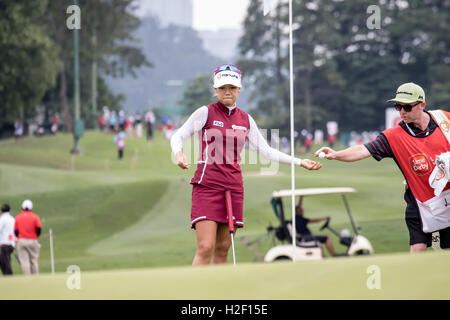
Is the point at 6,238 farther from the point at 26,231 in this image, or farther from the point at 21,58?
the point at 21,58

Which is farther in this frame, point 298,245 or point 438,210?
point 298,245

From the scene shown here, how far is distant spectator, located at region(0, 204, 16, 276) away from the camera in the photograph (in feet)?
49.4

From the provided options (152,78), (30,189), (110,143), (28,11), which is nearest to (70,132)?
(110,143)

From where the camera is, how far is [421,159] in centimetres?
596

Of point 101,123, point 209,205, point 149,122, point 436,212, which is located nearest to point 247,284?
point 209,205

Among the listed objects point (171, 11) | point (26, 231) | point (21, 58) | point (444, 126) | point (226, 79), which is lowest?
point (26, 231)

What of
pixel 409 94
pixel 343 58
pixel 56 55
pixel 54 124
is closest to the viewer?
pixel 409 94

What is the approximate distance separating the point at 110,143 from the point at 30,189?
64.1 ft

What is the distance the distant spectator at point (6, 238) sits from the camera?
15049 mm

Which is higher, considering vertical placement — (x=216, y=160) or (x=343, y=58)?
(x=343, y=58)

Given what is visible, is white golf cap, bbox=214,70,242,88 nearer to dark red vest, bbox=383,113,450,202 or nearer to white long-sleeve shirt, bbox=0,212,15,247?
dark red vest, bbox=383,113,450,202

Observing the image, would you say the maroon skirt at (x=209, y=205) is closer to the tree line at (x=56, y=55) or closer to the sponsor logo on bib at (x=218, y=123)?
the sponsor logo on bib at (x=218, y=123)

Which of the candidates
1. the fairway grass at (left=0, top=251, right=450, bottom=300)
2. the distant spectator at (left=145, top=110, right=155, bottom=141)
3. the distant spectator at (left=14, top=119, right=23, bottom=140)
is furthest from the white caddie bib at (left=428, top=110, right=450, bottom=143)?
the distant spectator at (left=14, top=119, right=23, bottom=140)

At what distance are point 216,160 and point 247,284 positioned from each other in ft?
8.94
